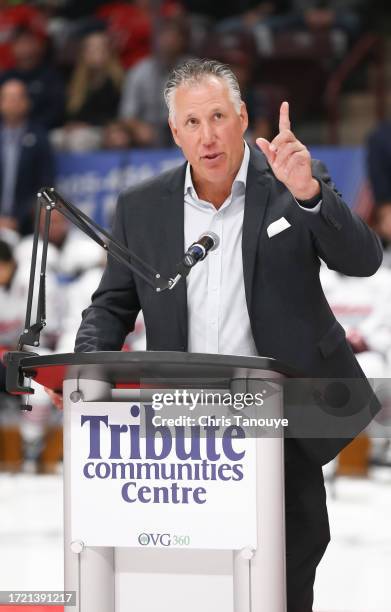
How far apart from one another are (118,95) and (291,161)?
26.1 feet

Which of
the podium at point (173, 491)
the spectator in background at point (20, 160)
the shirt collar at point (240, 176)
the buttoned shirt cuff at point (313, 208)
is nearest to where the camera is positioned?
the podium at point (173, 491)

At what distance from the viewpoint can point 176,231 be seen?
311cm

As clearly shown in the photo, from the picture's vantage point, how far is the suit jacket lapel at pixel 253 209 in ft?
9.79

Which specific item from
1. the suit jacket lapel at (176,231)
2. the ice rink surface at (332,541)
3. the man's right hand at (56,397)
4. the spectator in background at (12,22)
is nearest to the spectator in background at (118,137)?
the spectator in background at (12,22)

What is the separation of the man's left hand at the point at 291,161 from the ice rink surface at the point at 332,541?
178 centimetres

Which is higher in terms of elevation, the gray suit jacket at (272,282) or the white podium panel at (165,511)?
the gray suit jacket at (272,282)

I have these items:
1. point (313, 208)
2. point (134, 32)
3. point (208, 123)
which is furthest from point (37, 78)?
point (313, 208)

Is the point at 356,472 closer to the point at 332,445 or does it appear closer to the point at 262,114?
the point at 262,114

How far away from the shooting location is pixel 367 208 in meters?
9.09

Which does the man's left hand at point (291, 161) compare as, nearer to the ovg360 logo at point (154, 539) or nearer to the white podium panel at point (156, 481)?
the white podium panel at point (156, 481)

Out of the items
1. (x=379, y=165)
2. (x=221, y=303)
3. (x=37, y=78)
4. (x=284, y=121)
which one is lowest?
(x=221, y=303)

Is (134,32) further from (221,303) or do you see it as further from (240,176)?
(221,303)

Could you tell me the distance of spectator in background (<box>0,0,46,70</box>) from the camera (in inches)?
471

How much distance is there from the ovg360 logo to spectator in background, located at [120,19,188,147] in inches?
272
